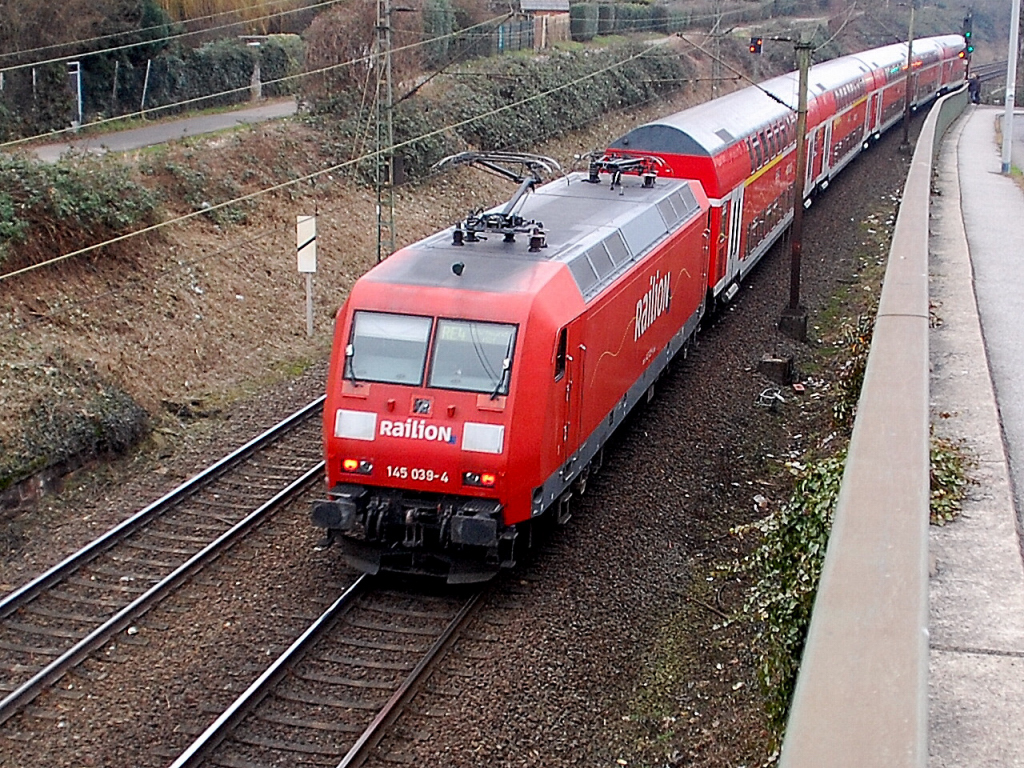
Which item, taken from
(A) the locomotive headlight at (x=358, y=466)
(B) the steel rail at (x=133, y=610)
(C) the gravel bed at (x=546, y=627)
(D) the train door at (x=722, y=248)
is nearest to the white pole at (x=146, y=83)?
(C) the gravel bed at (x=546, y=627)

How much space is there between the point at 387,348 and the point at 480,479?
1.48m

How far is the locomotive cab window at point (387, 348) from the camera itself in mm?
10391

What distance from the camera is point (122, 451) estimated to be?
14227 millimetres

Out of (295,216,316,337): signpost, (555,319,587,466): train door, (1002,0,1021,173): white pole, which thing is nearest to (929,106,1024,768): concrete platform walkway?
(555,319,587,466): train door

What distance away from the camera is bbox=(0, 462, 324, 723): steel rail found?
892 cm

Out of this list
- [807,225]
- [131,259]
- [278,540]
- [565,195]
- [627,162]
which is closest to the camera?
[278,540]

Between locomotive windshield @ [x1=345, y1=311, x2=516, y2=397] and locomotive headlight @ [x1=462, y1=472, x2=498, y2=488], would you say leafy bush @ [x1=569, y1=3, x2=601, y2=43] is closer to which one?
locomotive windshield @ [x1=345, y1=311, x2=516, y2=397]

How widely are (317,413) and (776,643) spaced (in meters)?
9.80

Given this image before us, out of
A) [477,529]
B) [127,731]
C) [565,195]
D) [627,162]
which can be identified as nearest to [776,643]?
[477,529]

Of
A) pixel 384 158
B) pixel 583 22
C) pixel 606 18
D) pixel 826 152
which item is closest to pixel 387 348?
pixel 384 158

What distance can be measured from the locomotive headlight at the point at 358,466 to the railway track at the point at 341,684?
1.08m

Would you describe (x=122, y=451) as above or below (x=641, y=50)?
below

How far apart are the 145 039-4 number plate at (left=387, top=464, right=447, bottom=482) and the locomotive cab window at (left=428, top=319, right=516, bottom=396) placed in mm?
751

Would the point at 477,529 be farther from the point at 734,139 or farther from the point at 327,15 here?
the point at 327,15
